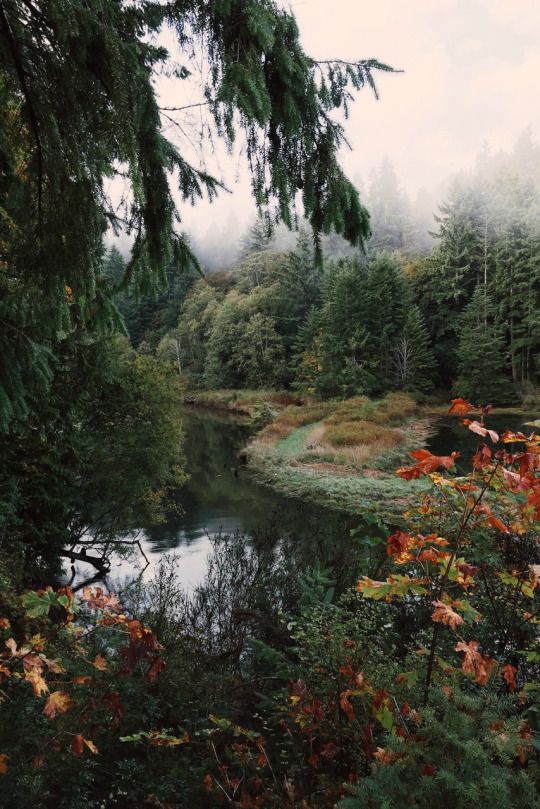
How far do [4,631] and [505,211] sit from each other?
37.6 m

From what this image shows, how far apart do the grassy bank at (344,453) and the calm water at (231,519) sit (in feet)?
2.51

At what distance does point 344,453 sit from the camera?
17.2 meters

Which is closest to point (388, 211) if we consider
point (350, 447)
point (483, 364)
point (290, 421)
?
point (483, 364)

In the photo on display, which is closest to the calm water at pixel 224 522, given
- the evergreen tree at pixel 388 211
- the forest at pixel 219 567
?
the forest at pixel 219 567

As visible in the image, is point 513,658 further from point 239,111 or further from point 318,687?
point 239,111

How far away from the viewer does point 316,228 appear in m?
3.08

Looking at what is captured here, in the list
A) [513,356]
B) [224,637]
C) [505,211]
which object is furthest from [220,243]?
[224,637]

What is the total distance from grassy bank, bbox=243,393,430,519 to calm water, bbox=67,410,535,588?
2.51 feet

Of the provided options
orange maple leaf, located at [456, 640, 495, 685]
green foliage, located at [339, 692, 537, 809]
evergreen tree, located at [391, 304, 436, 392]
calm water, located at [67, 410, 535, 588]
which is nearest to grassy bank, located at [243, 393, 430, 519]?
calm water, located at [67, 410, 535, 588]

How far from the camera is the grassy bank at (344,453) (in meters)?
12.7

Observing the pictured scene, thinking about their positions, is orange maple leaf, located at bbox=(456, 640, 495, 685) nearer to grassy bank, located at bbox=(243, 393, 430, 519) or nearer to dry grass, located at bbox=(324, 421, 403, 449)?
grassy bank, located at bbox=(243, 393, 430, 519)

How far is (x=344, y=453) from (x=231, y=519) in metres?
6.61

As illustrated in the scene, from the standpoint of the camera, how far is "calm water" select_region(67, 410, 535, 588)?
6.92m

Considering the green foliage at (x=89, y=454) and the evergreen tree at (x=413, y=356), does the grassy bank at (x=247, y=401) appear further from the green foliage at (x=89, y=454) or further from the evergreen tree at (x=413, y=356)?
the green foliage at (x=89, y=454)
